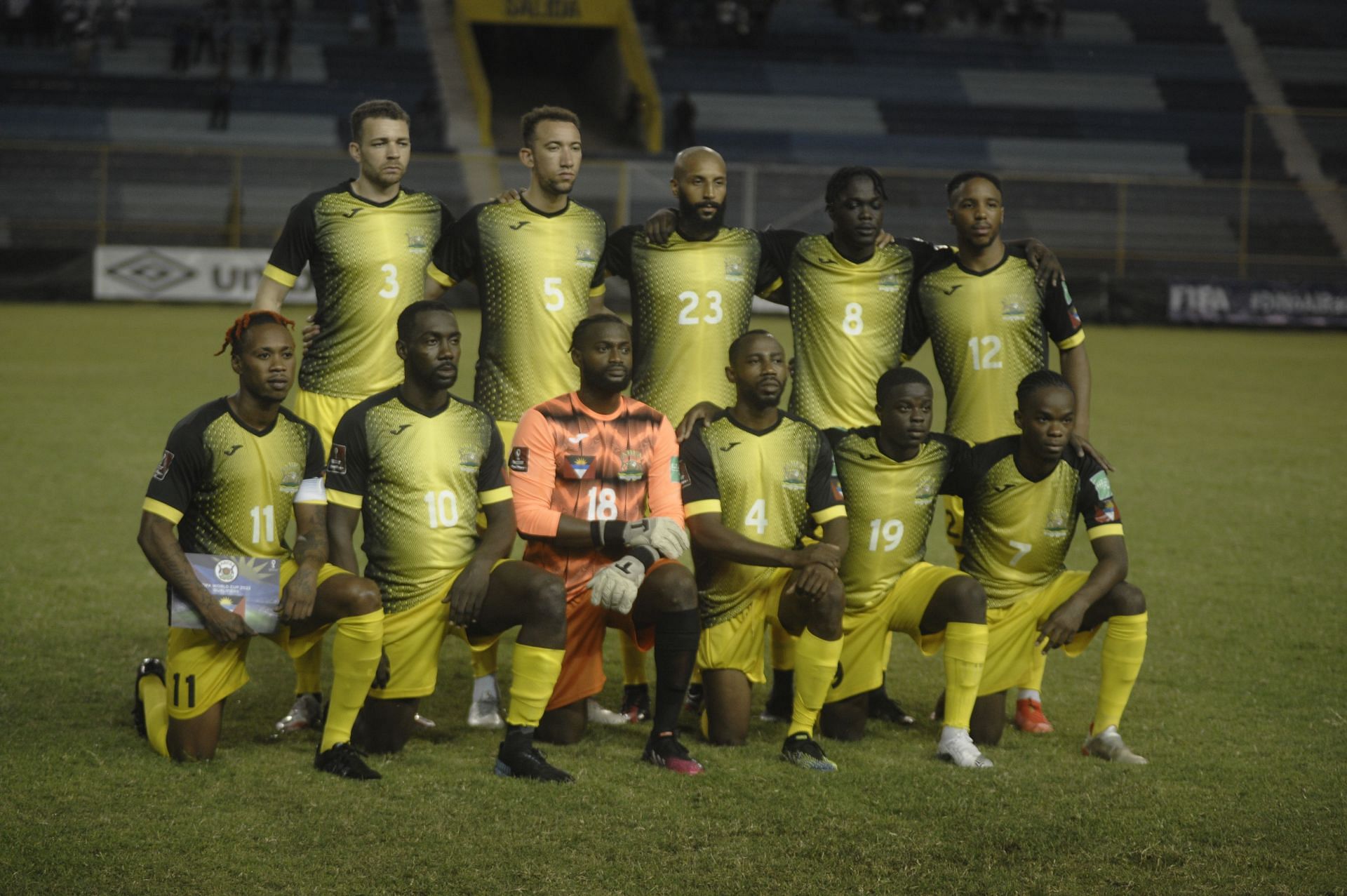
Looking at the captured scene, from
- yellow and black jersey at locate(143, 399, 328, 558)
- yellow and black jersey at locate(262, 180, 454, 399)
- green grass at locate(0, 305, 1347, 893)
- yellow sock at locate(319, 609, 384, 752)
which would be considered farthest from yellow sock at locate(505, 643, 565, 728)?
yellow and black jersey at locate(262, 180, 454, 399)

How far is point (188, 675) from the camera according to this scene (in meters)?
5.27

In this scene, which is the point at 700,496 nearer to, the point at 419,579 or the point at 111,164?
the point at 419,579

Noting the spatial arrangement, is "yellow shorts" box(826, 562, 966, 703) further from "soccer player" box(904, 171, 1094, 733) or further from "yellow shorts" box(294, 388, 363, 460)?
"yellow shorts" box(294, 388, 363, 460)

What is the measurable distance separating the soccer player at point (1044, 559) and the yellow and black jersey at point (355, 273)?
243 cm

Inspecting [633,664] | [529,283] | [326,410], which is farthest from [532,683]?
[529,283]

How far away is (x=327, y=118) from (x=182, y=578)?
29392 mm

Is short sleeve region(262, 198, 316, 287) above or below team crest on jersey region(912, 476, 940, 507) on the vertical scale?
above

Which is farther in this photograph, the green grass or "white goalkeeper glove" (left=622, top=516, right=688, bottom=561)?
"white goalkeeper glove" (left=622, top=516, right=688, bottom=561)

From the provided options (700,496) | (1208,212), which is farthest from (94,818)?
Answer: (1208,212)

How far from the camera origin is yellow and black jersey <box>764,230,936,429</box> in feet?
20.5

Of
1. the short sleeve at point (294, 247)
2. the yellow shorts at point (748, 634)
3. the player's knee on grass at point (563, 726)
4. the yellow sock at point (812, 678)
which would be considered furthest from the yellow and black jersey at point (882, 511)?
the short sleeve at point (294, 247)

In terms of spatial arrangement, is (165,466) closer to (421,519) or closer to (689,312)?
(421,519)

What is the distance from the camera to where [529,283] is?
6.26 metres

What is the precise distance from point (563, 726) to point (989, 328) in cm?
242
